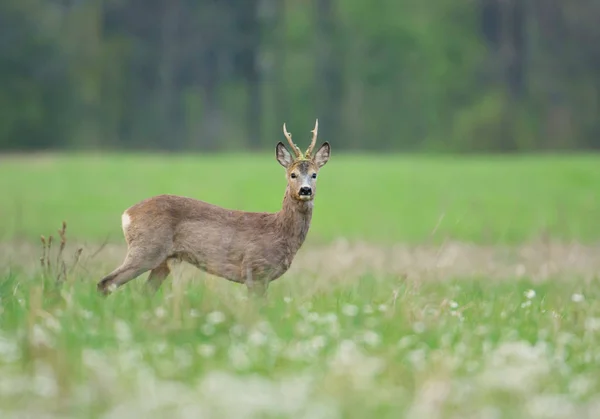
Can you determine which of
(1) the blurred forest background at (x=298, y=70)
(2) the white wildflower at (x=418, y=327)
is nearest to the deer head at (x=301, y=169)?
(2) the white wildflower at (x=418, y=327)

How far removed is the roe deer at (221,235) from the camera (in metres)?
7.93

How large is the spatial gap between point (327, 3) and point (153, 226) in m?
44.0

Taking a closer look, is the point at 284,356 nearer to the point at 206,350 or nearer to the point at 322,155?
the point at 206,350

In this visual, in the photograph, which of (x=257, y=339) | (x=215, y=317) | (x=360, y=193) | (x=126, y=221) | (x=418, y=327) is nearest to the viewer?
(x=257, y=339)

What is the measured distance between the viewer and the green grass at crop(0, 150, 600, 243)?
19.5 metres

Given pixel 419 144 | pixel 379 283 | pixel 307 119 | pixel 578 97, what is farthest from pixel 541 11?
pixel 379 283

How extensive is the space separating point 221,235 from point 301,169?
0.70 metres

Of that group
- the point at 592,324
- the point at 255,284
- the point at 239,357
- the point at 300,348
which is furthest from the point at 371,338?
the point at 255,284

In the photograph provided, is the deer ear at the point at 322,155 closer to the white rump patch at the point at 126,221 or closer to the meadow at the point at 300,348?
the meadow at the point at 300,348

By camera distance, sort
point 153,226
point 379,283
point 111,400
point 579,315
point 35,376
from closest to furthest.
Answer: point 111,400 < point 35,376 < point 579,315 < point 153,226 < point 379,283

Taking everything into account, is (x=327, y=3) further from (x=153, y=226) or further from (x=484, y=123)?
(x=153, y=226)

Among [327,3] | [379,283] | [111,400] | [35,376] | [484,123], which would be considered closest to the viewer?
[111,400]

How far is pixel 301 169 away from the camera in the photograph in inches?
316

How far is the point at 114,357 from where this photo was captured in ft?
18.0
